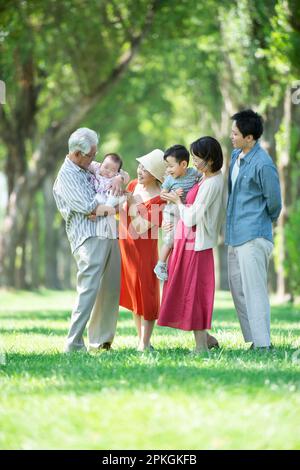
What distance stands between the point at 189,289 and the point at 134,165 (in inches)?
1440

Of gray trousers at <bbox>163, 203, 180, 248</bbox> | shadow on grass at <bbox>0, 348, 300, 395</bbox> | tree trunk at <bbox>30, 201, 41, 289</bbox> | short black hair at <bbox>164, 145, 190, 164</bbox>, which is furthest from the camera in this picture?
tree trunk at <bbox>30, 201, 41, 289</bbox>

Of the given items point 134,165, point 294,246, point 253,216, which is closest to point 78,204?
point 253,216

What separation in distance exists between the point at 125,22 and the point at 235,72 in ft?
12.0

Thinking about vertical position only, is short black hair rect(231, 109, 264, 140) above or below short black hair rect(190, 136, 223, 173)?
above

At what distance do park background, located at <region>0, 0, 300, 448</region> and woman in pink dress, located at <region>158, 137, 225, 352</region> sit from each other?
1.34ft

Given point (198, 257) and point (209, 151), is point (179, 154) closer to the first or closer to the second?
point (209, 151)

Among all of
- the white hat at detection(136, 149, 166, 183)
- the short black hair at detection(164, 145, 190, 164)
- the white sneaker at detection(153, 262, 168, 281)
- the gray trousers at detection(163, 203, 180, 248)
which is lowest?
the white sneaker at detection(153, 262, 168, 281)

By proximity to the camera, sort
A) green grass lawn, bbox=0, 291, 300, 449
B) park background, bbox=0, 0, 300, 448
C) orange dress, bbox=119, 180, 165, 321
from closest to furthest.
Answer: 1. green grass lawn, bbox=0, 291, 300, 449
2. park background, bbox=0, 0, 300, 448
3. orange dress, bbox=119, 180, 165, 321

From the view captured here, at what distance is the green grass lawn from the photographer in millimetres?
6176

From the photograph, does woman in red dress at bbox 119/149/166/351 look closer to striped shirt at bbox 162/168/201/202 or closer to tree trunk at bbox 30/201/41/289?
striped shirt at bbox 162/168/201/202

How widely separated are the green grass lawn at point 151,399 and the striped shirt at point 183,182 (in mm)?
1717

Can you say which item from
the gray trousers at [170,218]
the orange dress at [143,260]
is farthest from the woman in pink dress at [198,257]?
the orange dress at [143,260]

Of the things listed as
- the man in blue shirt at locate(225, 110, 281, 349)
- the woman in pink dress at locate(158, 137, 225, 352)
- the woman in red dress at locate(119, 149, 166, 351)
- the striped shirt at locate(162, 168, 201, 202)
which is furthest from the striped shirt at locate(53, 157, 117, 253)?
the man in blue shirt at locate(225, 110, 281, 349)

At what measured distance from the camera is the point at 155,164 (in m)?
10.8
